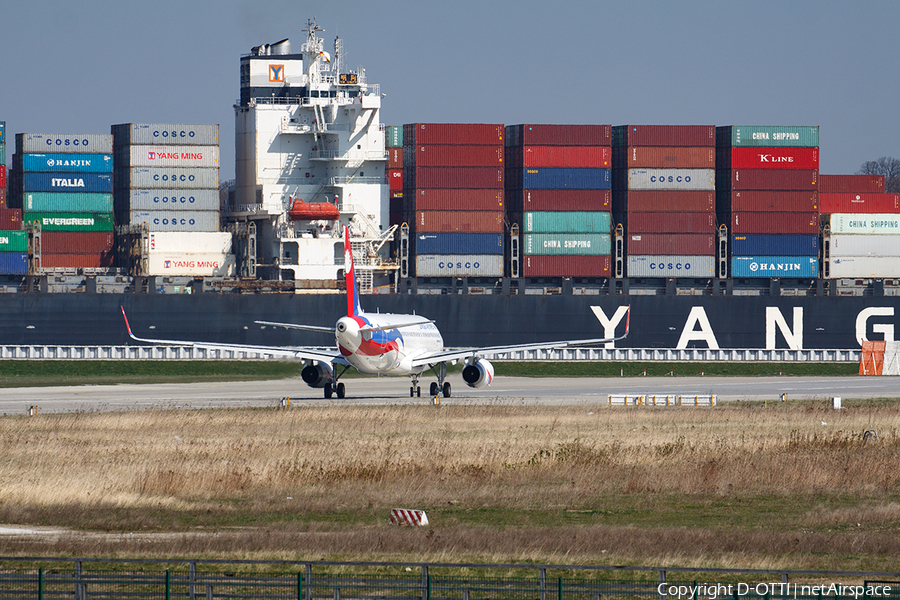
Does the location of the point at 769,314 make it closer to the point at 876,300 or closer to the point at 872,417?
the point at 876,300

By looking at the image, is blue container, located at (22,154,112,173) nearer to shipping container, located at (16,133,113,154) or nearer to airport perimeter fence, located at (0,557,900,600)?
shipping container, located at (16,133,113,154)

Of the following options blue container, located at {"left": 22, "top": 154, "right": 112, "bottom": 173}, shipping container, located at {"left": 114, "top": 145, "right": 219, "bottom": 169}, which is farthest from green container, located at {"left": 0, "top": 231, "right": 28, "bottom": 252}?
shipping container, located at {"left": 114, "top": 145, "right": 219, "bottom": 169}

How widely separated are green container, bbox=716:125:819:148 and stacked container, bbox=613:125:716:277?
1.56m

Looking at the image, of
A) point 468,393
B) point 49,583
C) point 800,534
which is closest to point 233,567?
point 49,583

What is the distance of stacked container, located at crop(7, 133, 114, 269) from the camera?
7950 centimetres

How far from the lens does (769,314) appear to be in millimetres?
83375

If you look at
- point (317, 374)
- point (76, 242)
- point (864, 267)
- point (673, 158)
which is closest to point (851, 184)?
point (864, 267)

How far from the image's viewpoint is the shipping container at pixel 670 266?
82312 mm

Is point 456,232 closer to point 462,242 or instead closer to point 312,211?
point 462,242

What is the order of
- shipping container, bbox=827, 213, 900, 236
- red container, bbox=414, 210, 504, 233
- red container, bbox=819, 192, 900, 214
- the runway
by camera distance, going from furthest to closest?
red container, bbox=819, 192, 900, 214 → shipping container, bbox=827, 213, 900, 236 → red container, bbox=414, 210, 504, 233 → the runway

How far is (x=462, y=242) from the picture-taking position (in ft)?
266

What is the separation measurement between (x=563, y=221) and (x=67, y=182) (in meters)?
33.1

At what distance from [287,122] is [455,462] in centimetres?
5741

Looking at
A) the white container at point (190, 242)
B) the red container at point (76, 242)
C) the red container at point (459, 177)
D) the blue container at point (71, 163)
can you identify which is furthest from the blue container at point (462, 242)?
the blue container at point (71, 163)
